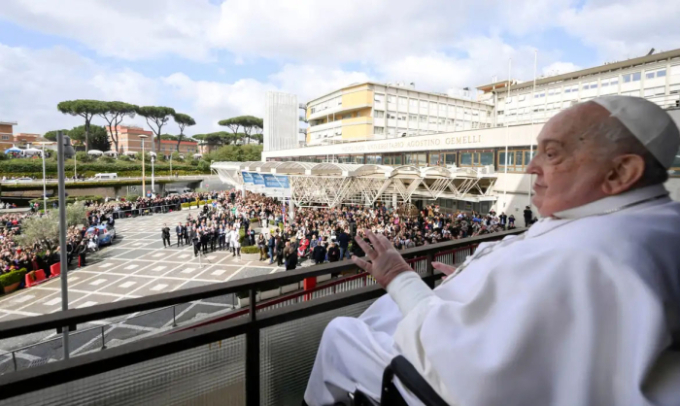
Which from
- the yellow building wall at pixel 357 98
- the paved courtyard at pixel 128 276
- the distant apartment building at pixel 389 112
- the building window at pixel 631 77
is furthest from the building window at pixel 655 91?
the paved courtyard at pixel 128 276

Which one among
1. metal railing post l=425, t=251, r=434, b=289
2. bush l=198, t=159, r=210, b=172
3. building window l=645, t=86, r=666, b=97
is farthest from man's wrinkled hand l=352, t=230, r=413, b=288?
bush l=198, t=159, r=210, b=172

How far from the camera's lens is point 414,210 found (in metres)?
26.0

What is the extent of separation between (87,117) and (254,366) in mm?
89979

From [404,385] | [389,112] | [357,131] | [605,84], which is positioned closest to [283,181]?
[404,385]

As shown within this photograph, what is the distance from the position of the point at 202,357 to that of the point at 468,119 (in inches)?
2264

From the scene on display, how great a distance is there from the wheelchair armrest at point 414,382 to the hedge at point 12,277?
1720 centimetres

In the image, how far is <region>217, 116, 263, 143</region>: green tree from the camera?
98438mm

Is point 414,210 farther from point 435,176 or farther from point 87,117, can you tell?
point 87,117

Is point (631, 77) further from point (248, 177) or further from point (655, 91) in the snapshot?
point (248, 177)

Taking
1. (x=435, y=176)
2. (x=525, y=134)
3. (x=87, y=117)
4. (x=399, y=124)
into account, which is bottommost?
(x=435, y=176)

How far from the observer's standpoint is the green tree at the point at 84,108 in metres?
71.0

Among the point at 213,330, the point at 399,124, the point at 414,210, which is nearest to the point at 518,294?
the point at 213,330

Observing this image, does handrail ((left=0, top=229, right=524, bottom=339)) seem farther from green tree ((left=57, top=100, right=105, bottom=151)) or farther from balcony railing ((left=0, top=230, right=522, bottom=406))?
green tree ((left=57, top=100, right=105, bottom=151))

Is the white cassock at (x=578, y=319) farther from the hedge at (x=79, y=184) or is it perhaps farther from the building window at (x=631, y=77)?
the hedge at (x=79, y=184)
